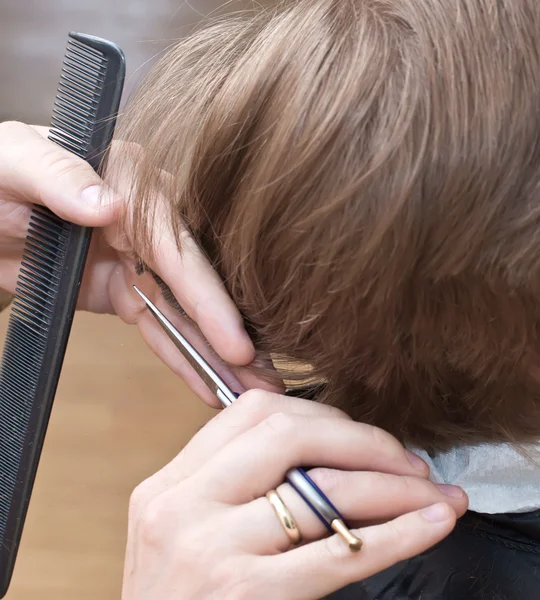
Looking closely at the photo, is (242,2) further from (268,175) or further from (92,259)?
(268,175)

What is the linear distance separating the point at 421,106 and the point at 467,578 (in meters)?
0.58

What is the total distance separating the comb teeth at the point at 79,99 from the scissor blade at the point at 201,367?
0.23 m

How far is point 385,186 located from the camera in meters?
0.45

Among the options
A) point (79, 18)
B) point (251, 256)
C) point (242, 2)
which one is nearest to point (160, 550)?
point (251, 256)

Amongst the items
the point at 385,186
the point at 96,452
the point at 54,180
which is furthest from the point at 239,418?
the point at 96,452

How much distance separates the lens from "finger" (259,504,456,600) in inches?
20.4

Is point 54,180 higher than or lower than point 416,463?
higher

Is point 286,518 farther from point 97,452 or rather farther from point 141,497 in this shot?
point 97,452

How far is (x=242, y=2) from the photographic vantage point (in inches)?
43.2

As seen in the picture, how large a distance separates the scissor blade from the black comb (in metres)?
0.12

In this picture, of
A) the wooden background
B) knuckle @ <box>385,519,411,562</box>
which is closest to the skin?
knuckle @ <box>385,519,411,562</box>

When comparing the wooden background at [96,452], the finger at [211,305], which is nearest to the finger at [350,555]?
the finger at [211,305]

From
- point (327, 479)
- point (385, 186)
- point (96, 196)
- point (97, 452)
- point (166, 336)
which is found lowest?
point (97, 452)

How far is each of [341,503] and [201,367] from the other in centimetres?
21
